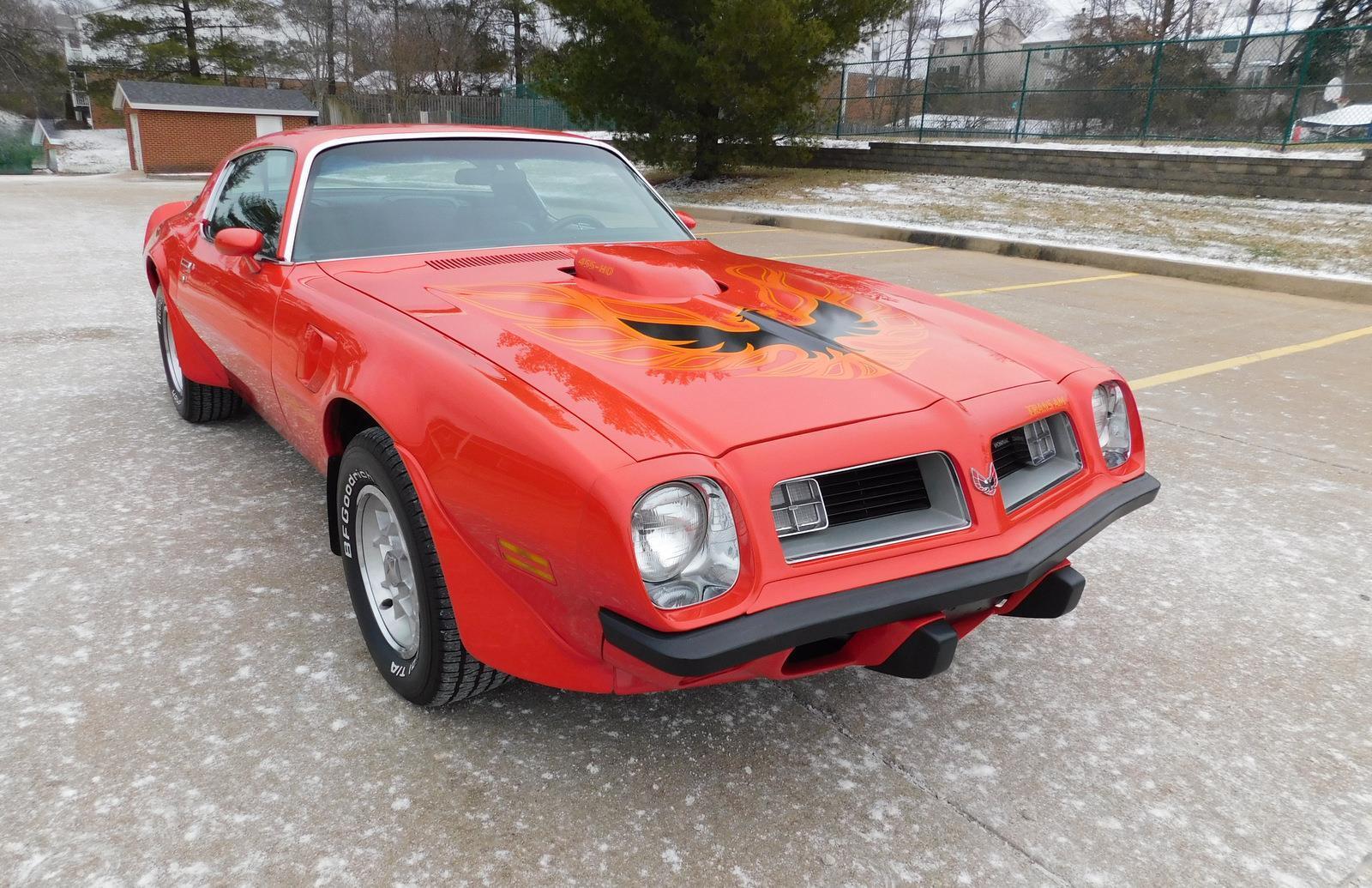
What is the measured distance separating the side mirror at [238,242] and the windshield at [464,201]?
0.13 metres

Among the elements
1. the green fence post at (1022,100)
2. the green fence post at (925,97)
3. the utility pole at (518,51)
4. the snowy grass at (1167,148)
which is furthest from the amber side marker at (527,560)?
the utility pole at (518,51)

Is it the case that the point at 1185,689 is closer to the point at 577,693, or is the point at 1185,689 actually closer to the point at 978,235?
the point at 577,693

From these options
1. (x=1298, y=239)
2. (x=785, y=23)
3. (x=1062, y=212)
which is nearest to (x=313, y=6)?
(x=785, y=23)

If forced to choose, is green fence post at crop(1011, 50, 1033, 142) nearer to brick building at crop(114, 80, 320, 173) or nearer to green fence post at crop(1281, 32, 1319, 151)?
green fence post at crop(1281, 32, 1319, 151)

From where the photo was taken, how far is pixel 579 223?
341 cm

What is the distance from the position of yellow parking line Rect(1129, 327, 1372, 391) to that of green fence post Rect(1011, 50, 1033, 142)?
503 inches

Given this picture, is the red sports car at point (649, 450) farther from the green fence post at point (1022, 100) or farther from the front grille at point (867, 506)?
the green fence post at point (1022, 100)

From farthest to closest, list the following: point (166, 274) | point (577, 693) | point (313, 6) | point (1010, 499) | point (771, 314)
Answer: point (313, 6), point (166, 274), point (771, 314), point (577, 693), point (1010, 499)

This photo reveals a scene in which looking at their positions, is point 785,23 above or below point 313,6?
below

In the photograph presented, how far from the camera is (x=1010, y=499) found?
2.10m

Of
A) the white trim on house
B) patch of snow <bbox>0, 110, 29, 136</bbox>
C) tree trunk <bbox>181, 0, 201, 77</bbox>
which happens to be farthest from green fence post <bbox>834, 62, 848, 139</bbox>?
patch of snow <bbox>0, 110, 29, 136</bbox>

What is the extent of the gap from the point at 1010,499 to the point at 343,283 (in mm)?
1915

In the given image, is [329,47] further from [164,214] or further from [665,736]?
[665,736]

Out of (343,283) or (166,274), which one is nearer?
(343,283)
